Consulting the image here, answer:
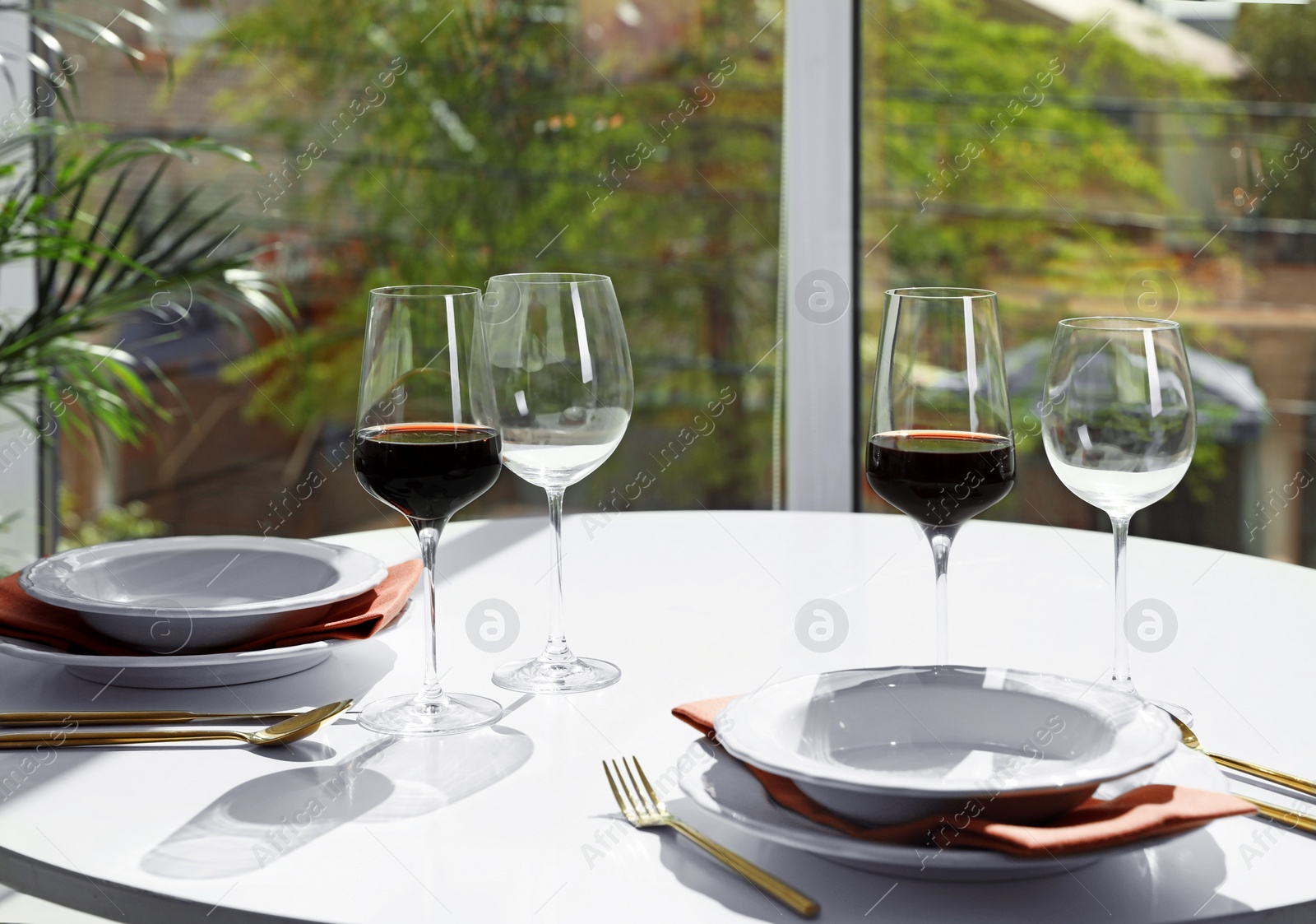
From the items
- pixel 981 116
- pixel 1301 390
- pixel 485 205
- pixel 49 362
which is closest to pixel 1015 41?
pixel 981 116

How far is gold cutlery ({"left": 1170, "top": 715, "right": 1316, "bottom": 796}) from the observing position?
2.18ft

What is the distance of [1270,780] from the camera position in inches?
26.8

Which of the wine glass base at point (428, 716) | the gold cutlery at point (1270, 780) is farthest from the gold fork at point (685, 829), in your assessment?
the gold cutlery at point (1270, 780)

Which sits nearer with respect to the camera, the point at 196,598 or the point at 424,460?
the point at 424,460

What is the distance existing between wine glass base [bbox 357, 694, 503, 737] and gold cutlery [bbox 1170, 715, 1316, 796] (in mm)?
411

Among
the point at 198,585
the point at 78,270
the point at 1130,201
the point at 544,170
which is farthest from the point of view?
the point at 544,170

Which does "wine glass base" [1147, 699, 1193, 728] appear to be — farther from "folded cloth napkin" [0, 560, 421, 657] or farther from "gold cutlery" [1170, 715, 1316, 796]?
"folded cloth napkin" [0, 560, 421, 657]

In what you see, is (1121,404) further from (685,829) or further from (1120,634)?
(685,829)

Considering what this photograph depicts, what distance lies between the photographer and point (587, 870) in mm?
599

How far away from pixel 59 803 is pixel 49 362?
1.79 metres

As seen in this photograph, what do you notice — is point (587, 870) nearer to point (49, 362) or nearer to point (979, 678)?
point (979, 678)

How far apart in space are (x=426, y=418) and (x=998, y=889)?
0.44 m

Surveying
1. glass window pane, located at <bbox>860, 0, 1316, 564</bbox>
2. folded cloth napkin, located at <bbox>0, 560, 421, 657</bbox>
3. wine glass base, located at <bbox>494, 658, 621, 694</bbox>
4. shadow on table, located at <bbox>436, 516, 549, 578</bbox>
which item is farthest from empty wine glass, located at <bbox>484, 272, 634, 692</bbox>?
glass window pane, located at <bbox>860, 0, 1316, 564</bbox>

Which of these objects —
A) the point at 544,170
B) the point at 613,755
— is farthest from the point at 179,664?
the point at 544,170
